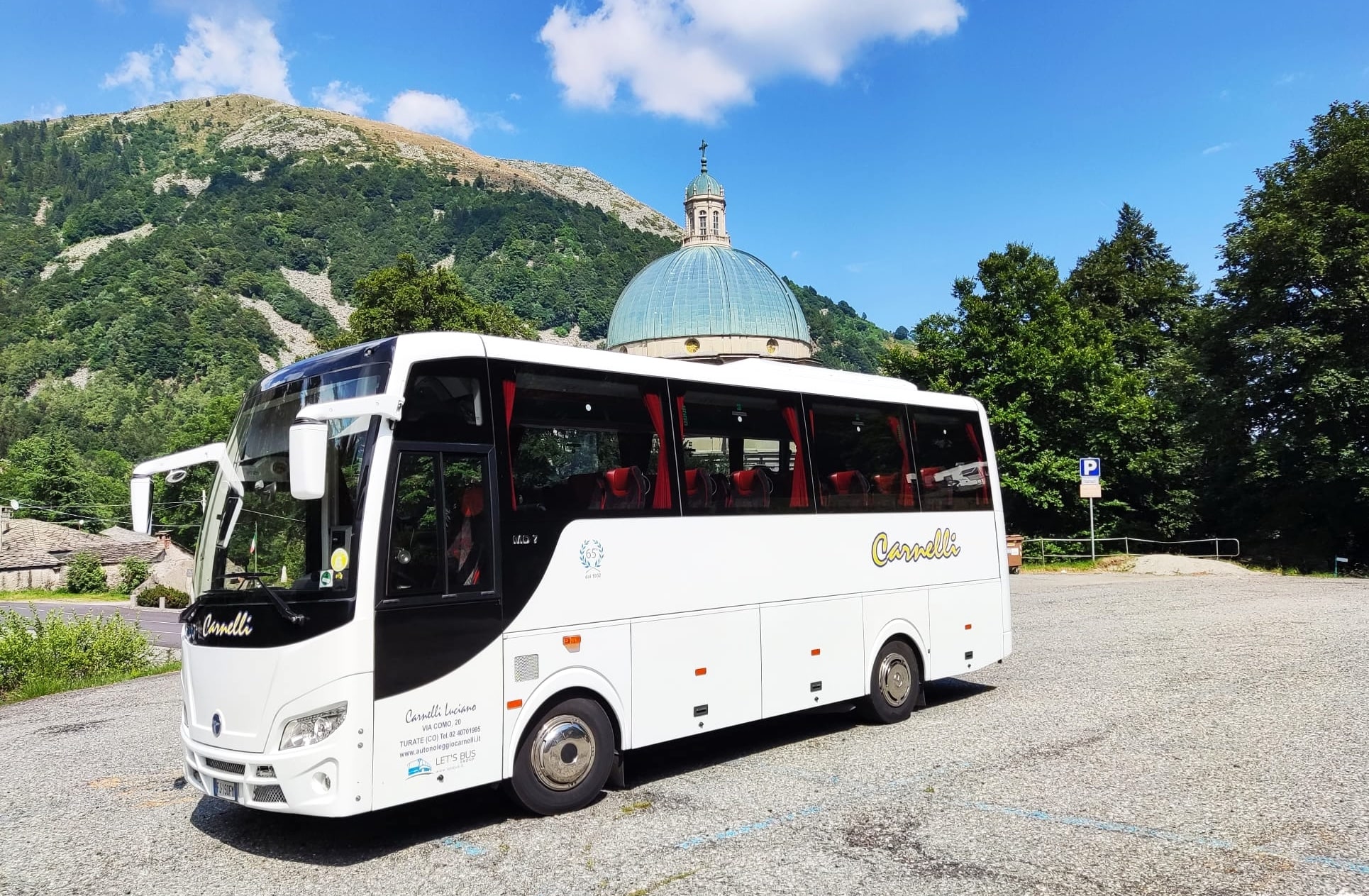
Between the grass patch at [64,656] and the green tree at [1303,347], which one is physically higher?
the green tree at [1303,347]

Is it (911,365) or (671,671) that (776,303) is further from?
(671,671)

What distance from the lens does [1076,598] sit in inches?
896

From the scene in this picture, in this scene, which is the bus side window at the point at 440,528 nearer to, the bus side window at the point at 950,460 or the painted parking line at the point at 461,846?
the painted parking line at the point at 461,846

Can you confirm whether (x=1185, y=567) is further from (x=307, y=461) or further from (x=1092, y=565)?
(x=307, y=461)

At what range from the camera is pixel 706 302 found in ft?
181

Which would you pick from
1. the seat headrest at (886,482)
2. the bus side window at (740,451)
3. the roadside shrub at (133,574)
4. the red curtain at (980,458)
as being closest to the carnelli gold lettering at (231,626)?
the bus side window at (740,451)

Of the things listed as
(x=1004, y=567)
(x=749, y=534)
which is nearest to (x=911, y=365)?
(x=1004, y=567)

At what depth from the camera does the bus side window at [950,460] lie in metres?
11.5

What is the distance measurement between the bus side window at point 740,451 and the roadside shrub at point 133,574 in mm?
60203

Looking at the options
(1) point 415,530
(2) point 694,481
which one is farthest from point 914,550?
(1) point 415,530

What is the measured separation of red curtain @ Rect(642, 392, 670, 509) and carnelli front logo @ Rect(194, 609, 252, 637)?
3154 millimetres

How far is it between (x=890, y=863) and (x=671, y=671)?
2.60 meters

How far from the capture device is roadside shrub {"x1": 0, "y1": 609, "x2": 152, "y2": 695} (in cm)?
1653

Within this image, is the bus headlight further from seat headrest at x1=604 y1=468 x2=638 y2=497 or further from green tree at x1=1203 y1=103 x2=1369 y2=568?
green tree at x1=1203 y1=103 x2=1369 y2=568
